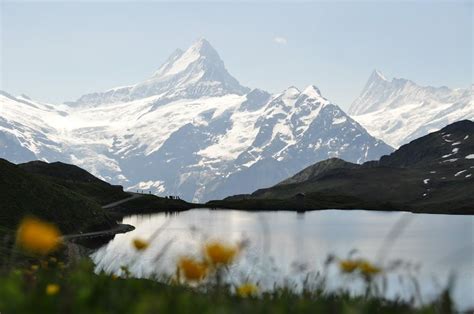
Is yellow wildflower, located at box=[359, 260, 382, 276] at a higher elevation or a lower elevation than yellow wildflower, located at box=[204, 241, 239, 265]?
lower

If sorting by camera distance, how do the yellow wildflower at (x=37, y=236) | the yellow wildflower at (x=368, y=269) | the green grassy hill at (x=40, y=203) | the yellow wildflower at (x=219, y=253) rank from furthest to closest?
the green grassy hill at (x=40, y=203), the yellow wildflower at (x=368, y=269), the yellow wildflower at (x=219, y=253), the yellow wildflower at (x=37, y=236)

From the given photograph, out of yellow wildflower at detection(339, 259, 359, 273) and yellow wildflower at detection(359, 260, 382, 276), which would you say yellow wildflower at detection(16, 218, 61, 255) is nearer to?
yellow wildflower at detection(339, 259, 359, 273)

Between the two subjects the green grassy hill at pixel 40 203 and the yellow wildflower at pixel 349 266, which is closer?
the yellow wildflower at pixel 349 266

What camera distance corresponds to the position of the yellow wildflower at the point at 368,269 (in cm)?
708

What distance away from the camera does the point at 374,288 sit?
8.30m

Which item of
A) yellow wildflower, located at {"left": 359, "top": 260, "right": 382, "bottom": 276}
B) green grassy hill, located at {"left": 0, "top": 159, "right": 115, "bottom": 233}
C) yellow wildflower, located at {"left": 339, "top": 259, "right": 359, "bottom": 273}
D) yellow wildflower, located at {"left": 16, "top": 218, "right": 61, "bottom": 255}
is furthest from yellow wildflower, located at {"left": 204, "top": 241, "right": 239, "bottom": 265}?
green grassy hill, located at {"left": 0, "top": 159, "right": 115, "bottom": 233}

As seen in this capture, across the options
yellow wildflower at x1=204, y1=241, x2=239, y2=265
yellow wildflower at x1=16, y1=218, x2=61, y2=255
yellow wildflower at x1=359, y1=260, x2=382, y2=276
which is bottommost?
yellow wildflower at x1=359, y1=260, x2=382, y2=276

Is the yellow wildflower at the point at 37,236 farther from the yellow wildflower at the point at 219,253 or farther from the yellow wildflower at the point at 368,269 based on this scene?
the yellow wildflower at the point at 368,269

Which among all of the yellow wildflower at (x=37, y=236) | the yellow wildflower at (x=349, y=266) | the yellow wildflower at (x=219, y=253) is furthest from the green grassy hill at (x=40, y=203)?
the yellow wildflower at (x=219, y=253)

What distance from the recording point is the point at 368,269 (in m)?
7.08

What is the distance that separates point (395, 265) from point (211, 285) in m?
2.94

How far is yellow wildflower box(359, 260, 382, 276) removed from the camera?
23.2ft

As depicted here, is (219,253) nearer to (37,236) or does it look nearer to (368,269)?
(37,236)

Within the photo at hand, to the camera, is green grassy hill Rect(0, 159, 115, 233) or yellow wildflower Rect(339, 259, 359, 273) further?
green grassy hill Rect(0, 159, 115, 233)
